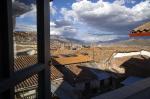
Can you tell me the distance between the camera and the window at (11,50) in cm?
98

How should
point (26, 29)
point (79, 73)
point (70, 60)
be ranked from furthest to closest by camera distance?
point (70, 60), point (79, 73), point (26, 29)

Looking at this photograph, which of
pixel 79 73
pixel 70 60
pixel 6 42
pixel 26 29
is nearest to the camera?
pixel 6 42

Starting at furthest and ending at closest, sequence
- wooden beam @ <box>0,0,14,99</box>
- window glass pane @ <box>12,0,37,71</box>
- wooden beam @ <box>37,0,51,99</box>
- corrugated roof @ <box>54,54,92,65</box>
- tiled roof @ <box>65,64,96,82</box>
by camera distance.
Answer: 1. corrugated roof @ <box>54,54,92,65</box>
2. tiled roof @ <box>65,64,96,82</box>
3. wooden beam @ <box>37,0,51,99</box>
4. window glass pane @ <box>12,0,37,71</box>
5. wooden beam @ <box>0,0,14,99</box>

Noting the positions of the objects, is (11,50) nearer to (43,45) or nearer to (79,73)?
(43,45)

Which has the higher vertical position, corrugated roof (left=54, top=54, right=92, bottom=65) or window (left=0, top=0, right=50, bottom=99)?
window (left=0, top=0, right=50, bottom=99)

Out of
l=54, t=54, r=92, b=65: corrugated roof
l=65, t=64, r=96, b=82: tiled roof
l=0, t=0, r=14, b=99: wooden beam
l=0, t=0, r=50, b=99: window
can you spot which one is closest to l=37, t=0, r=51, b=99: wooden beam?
l=0, t=0, r=50, b=99: window

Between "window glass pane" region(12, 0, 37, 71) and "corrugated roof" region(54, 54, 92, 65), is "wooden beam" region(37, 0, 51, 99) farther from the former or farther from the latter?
"corrugated roof" region(54, 54, 92, 65)

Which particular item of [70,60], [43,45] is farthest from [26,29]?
[70,60]

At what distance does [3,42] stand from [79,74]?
19805 millimetres

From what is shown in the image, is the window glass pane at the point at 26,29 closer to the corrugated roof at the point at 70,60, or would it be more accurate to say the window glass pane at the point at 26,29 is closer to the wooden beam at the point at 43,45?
the wooden beam at the point at 43,45

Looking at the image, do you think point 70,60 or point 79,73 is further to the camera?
point 70,60

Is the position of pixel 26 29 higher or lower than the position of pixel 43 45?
higher

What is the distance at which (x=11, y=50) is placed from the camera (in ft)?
3.36

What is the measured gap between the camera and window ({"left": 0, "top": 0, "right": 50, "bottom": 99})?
98 cm
